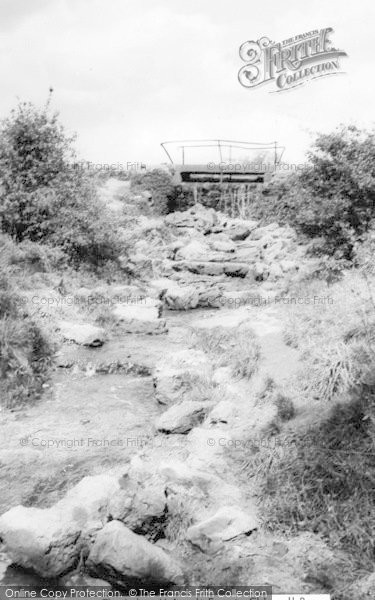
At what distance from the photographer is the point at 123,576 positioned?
14.6 ft

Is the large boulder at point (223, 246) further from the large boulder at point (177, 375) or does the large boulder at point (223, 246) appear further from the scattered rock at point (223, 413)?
the scattered rock at point (223, 413)

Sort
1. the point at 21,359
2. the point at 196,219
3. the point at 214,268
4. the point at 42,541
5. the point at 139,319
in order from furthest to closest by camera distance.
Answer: the point at 196,219 → the point at 214,268 → the point at 139,319 → the point at 21,359 → the point at 42,541

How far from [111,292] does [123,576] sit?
9630 mm

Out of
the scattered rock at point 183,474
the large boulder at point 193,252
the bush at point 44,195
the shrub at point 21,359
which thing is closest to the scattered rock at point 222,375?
the scattered rock at point 183,474

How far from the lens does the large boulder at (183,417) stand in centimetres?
712

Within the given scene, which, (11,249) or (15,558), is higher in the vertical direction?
(11,249)

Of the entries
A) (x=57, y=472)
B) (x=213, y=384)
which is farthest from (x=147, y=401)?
(x=57, y=472)

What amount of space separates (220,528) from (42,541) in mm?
1678

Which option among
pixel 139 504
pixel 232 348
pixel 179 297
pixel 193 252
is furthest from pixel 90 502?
pixel 193 252

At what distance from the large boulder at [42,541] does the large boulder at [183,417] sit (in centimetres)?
228

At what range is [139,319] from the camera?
11.8 meters

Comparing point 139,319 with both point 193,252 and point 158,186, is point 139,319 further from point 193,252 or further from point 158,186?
point 158,186

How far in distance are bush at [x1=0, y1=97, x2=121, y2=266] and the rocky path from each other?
3.22m

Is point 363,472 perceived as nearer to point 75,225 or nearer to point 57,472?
point 57,472
